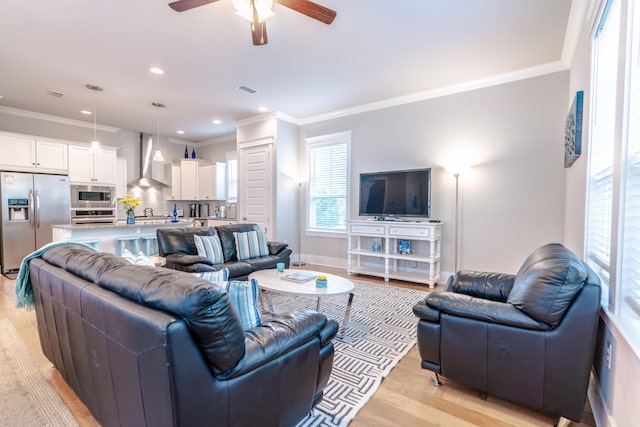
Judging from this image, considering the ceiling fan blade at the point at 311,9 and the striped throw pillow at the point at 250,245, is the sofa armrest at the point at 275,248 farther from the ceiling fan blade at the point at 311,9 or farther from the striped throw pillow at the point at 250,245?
the ceiling fan blade at the point at 311,9

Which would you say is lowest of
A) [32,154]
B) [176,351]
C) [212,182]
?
[176,351]

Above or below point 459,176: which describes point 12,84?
above

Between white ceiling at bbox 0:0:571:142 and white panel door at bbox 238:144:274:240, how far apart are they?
1.11m

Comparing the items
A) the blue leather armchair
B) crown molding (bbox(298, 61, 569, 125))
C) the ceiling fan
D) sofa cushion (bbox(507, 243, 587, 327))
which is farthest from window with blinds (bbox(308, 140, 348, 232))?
sofa cushion (bbox(507, 243, 587, 327))

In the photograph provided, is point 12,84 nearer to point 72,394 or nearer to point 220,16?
point 220,16

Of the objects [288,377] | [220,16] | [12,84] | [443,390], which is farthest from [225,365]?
[12,84]

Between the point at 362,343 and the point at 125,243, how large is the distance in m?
3.90

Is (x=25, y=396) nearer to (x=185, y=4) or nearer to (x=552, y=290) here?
(x=185, y=4)

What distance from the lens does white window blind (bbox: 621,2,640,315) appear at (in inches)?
56.2

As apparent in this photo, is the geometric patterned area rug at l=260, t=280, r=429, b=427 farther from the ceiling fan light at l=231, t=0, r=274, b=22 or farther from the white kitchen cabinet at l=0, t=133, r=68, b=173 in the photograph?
the white kitchen cabinet at l=0, t=133, r=68, b=173

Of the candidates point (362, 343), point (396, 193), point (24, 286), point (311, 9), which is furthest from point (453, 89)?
point (24, 286)

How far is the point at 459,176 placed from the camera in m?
4.47

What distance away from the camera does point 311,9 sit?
2.29 metres

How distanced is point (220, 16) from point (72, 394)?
320 centimetres
